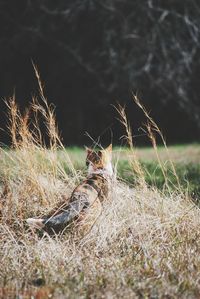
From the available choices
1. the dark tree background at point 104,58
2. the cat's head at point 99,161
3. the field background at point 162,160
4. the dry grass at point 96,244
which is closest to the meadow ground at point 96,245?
the dry grass at point 96,244

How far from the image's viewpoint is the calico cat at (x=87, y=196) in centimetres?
439

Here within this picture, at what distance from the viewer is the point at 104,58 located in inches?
535

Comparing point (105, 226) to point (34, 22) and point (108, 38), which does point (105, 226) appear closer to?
point (108, 38)

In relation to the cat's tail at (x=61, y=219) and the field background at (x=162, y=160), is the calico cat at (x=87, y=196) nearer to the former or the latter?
the cat's tail at (x=61, y=219)

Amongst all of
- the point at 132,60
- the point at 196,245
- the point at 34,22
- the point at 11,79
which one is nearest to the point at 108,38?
the point at 132,60

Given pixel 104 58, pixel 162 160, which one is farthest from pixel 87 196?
pixel 104 58

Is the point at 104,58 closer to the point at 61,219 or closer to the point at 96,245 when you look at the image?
the point at 61,219

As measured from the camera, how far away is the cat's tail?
4383 millimetres

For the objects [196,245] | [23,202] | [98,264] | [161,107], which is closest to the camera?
[98,264]

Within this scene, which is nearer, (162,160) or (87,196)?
(87,196)

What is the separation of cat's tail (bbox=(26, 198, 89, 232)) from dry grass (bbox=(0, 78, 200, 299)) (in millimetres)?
82

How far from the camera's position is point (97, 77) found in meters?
13.4

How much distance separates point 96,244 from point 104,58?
981 cm

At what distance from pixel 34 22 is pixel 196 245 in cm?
1017
